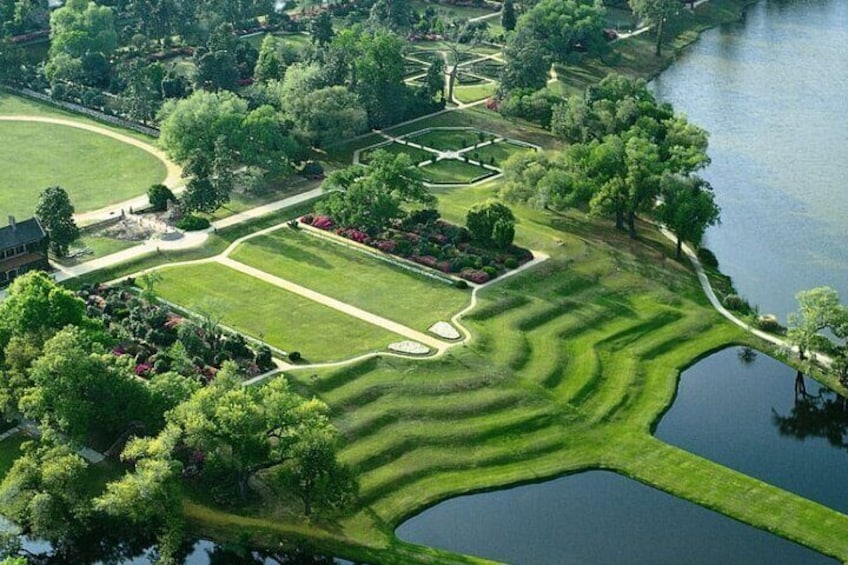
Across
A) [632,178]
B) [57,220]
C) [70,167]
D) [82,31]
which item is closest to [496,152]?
[632,178]

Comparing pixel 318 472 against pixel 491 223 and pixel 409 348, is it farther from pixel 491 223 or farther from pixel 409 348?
pixel 491 223

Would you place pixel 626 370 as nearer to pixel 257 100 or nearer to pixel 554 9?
pixel 257 100

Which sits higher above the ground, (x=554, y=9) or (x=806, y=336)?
(x=554, y=9)

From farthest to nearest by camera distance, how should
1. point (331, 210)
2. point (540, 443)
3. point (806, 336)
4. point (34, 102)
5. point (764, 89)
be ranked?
1. point (764, 89)
2. point (34, 102)
3. point (331, 210)
4. point (806, 336)
5. point (540, 443)

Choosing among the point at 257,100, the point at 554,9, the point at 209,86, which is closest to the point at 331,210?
the point at 257,100

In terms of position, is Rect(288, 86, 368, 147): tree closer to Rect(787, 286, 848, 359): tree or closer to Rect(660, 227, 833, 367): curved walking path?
Rect(660, 227, 833, 367): curved walking path

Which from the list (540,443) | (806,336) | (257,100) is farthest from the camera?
(257,100)

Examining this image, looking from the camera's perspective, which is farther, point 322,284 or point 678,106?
point 678,106
